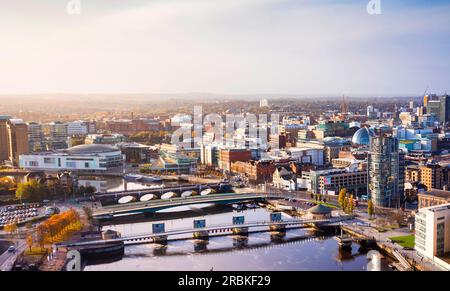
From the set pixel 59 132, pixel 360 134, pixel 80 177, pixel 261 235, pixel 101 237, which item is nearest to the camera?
pixel 101 237

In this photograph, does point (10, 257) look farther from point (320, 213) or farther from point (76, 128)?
point (76, 128)

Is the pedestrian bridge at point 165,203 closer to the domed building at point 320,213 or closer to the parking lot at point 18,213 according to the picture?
the parking lot at point 18,213

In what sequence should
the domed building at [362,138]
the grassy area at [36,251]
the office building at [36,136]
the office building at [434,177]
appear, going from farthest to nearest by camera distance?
the office building at [36,136]
the domed building at [362,138]
the office building at [434,177]
the grassy area at [36,251]

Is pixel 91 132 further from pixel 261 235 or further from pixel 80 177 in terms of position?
pixel 261 235

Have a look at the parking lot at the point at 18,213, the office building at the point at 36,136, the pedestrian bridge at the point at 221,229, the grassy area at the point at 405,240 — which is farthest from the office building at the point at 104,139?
the grassy area at the point at 405,240

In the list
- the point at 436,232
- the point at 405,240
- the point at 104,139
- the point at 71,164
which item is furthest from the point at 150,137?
the point at 436,232
